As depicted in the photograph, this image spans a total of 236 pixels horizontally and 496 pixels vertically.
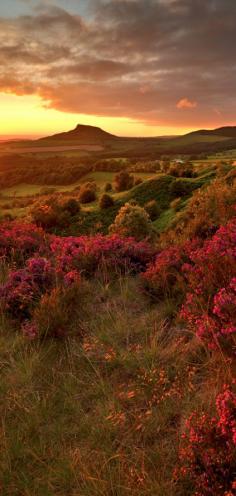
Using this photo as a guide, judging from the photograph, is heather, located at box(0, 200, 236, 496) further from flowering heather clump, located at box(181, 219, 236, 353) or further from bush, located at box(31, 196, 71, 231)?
bush, located at box(31, 196, 71, 231)

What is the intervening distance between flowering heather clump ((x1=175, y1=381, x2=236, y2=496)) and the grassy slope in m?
0.16

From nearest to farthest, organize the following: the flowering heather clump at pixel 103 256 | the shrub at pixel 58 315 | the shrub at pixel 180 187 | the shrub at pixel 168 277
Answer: the shrub at pixel 58 315 → the shrub at pixel 168 277 → the flowering heather clump at pixel 103 256 → the shrub at pixel 180 187

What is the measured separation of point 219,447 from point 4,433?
1.66 m

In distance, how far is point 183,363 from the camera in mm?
3756

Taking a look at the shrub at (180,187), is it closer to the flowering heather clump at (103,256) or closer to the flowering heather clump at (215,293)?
the flowering heather clump at (103,256)

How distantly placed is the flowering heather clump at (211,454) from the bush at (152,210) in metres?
46.0

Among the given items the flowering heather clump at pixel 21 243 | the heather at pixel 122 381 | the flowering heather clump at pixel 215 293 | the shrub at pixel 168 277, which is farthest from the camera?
the flowering heather clump at pixel 21 243

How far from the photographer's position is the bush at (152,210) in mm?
48594

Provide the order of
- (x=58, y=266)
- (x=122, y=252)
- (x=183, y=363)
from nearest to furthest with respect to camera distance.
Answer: (x=183, y=363) < (x=58, y=266) < (x=122, y=252)

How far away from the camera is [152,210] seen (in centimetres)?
4884

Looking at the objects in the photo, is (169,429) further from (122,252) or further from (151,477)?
(122,252)

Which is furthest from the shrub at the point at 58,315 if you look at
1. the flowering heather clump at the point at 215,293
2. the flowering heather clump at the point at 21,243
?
the flowering heather clump at the point at 21,243

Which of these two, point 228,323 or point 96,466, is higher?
point 228,323

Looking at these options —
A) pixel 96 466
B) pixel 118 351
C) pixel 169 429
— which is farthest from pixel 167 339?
pixel 96 466
